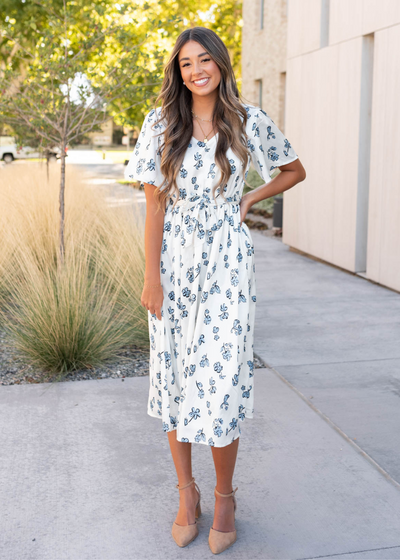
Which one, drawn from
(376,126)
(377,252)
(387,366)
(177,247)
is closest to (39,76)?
(376,126)

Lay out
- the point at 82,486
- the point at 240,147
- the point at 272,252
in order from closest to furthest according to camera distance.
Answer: the point at 240,147
the point at 82,486
the point at 272,252

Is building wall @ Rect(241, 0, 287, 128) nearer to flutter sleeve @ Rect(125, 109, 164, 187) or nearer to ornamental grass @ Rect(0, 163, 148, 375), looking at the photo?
ornamental grass @ Rect(0, 163, 148, 375)

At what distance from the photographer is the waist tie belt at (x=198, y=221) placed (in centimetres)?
253

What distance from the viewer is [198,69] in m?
2.48

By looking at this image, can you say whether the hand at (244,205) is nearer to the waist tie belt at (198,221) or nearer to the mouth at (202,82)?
the waist tie belt at (198,221)

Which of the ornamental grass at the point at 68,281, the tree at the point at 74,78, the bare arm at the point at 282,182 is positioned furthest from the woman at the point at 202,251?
the tree at the point at 74,78

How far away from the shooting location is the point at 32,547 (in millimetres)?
2559

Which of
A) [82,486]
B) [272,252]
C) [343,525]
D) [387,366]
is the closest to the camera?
[343,525]

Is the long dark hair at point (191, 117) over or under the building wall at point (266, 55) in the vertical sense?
under

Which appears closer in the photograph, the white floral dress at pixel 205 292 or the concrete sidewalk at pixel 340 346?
the white floral dress at pixel 205 292

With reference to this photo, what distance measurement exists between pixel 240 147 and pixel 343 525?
5.06 ft

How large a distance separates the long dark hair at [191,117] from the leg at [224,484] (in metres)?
0.98

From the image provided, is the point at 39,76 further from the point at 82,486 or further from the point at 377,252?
the point at 82,486

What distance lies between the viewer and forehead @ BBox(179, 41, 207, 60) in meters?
2.48
